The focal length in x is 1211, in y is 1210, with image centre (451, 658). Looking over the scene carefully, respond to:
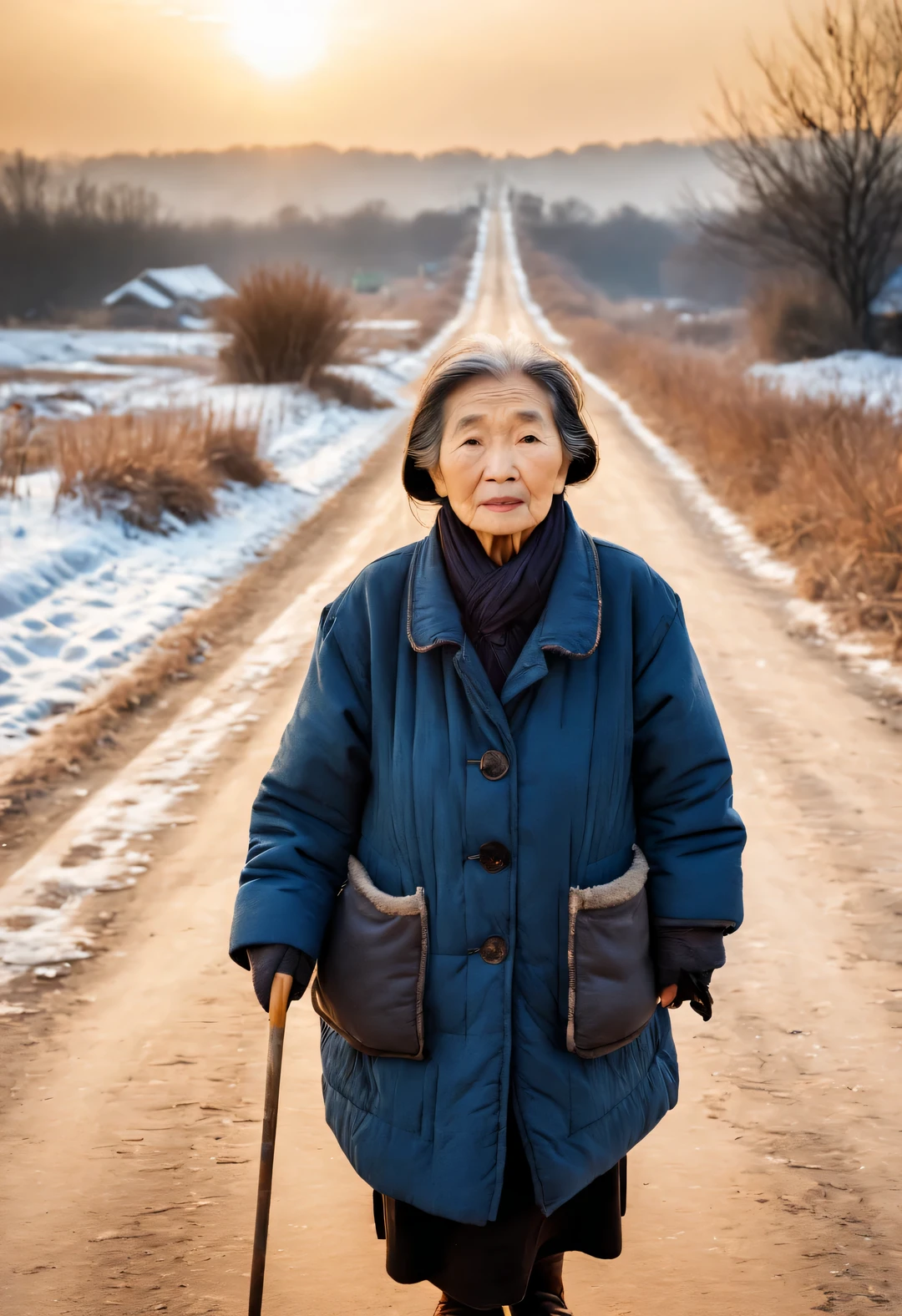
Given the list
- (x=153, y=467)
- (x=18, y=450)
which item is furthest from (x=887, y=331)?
(x=18, y=450)

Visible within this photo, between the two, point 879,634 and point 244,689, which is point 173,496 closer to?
point 244,689

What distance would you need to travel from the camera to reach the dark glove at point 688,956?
178 centimetres

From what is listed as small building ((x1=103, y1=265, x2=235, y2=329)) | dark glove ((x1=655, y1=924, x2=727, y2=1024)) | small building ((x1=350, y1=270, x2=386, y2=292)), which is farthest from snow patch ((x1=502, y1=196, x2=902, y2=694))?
small building ((x1=350, y1=270, x2=386, y2=292))

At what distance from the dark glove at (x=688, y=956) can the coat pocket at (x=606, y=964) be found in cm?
4

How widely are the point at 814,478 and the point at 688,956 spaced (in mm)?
7523

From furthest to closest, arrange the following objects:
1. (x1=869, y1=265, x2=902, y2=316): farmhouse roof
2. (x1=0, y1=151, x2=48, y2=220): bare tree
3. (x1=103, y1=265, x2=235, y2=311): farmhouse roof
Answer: (x1=103, y1=265, x2=235, y2=311): farmhouse roof
(x1=0, y1=151, x2=48, y2=220): bare tree
(x1=869, y1=265, x2=902, y2=316): farmhouse roof

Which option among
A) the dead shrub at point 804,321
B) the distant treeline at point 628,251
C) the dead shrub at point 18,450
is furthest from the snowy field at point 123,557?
the distant treeline at point 628,251

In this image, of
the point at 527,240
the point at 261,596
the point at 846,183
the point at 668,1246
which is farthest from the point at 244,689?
the point at 527,240

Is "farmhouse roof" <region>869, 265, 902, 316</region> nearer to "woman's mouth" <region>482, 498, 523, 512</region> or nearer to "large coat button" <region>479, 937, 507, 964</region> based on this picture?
"woman's mouth" <region>482, 498, 523, 512</region>

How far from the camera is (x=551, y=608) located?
1.74m

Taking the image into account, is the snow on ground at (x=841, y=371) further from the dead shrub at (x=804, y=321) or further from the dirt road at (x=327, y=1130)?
the dirt road at (x=327, y=1130)

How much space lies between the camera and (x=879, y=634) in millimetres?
6637

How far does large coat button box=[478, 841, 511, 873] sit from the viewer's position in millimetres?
1679

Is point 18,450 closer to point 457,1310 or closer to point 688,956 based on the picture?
point 457,1310
